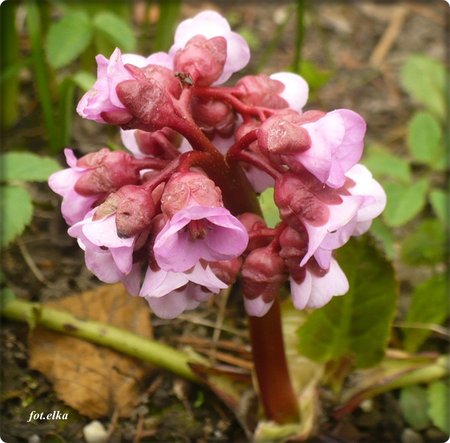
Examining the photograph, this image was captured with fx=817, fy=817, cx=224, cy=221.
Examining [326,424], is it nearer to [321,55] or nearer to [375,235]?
[375,235]

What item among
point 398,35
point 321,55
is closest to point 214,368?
point 321,55

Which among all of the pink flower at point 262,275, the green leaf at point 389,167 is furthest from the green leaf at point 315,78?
the pink flower at point 262,275

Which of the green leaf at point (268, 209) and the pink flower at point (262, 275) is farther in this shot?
the green leaf at point (268, 209)

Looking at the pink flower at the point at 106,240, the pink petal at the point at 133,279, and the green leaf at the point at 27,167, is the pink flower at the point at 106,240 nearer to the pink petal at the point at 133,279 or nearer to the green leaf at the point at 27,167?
the pink petal at the point at 133,279

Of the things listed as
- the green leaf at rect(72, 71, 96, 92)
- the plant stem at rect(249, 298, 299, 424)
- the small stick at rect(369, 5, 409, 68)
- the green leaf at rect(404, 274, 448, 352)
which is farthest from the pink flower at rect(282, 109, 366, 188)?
the small stick at rect(369, 5, 409, 68)

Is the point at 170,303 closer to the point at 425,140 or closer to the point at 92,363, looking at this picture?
the point at 92,363

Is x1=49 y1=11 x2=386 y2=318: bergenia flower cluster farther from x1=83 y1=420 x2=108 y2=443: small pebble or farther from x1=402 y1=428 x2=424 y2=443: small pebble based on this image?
x1=402 y1=428 x2=424 y2=443: small pebble
